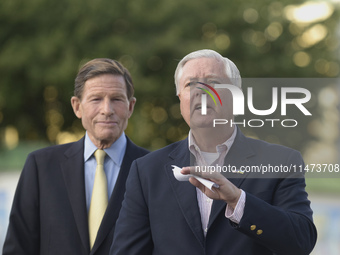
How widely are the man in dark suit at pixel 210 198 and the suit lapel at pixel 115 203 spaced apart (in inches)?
28.5

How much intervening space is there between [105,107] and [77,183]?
17.8 inches

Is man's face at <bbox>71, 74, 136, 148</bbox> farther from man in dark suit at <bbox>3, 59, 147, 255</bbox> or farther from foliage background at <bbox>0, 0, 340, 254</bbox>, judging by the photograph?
foliage background at <bbox>0, 0, 340, 254</bbox>

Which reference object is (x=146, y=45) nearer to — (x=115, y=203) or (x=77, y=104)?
(x=77, y=104)

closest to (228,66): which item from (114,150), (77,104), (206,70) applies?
(206,70)

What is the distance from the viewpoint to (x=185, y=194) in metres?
2.29

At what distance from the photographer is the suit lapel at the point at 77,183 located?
10.2 feet

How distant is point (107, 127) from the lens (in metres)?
3.27

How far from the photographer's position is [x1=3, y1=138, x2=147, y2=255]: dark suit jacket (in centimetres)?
311

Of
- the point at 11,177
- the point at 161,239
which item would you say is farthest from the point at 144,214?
the point at 11,177

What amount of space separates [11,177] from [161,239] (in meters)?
11.2

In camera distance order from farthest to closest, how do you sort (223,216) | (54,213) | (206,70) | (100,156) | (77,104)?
(77,104) < (100,156) < (54,213) < (206,70) < (223,216)

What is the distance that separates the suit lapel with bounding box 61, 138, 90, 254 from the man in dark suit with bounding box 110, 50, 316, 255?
79 centimetres

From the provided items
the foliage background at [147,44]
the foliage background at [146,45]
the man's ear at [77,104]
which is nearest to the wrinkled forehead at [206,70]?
the man's ear at [77,104]

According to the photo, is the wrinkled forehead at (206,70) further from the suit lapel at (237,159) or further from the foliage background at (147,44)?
the foliage background at (147,44)
